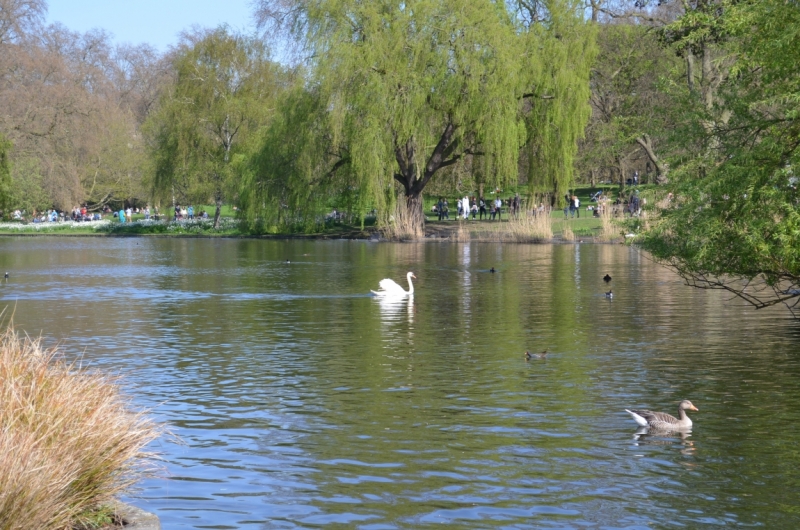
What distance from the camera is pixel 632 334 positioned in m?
22.8

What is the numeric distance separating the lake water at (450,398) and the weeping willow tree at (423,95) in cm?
2540

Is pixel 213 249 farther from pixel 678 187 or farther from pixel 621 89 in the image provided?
pixel 678 187

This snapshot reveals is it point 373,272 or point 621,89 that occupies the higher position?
point 621,89

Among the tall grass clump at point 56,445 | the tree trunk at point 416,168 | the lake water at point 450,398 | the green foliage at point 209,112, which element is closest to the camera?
the tall grass clump at point 56,445

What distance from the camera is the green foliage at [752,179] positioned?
19.1 m

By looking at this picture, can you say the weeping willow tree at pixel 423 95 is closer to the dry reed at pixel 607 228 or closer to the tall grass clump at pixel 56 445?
the dry reed at pixel 607 228

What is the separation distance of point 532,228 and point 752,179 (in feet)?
129

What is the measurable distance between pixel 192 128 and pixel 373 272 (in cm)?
4121

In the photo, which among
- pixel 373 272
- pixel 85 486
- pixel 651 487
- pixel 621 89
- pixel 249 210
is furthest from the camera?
pixel 621 89

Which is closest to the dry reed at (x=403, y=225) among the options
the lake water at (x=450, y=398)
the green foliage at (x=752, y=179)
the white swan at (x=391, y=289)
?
the lake water at (x=450, y=398)

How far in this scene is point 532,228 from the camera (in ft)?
193

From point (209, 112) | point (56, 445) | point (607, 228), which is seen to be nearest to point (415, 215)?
point (607, 228)

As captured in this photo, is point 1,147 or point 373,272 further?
point 1,147

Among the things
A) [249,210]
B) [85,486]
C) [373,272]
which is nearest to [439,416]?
[85,486]
